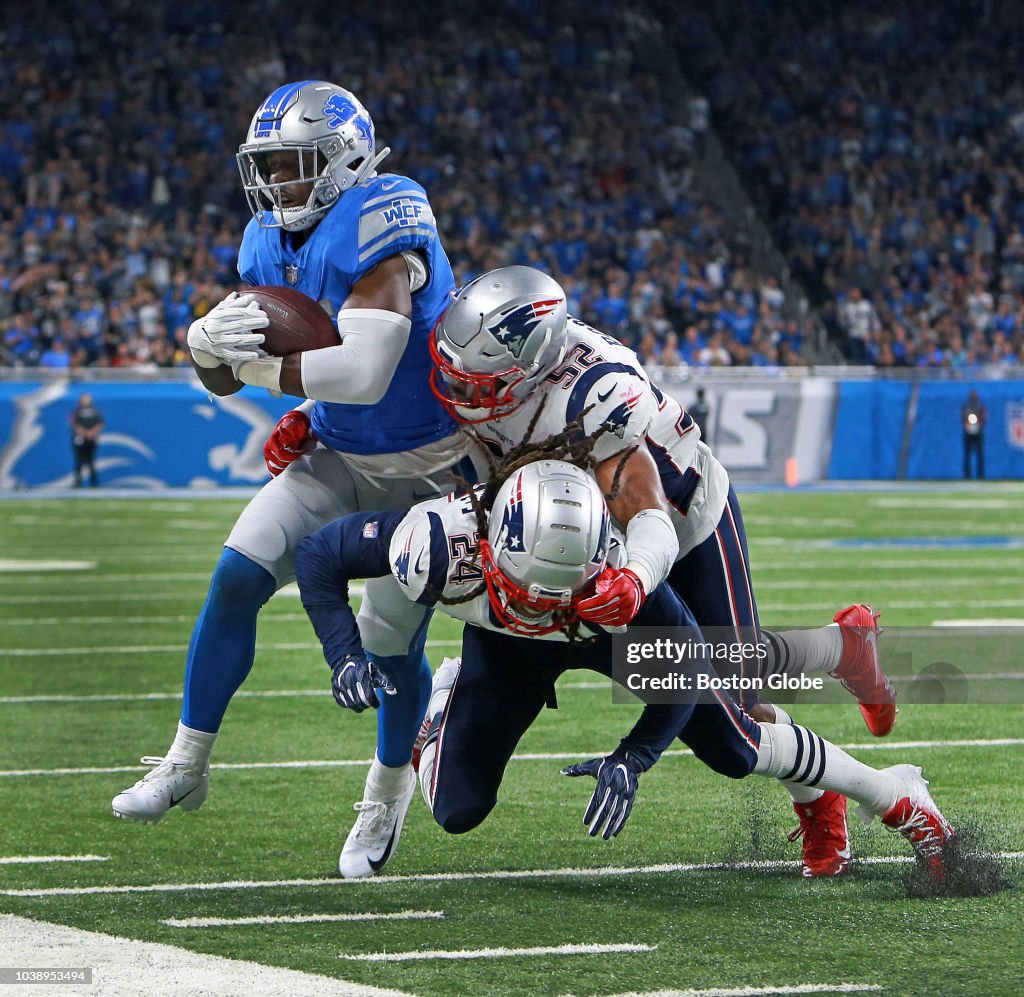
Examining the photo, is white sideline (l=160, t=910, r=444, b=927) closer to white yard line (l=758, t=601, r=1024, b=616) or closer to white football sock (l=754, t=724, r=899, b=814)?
white football sock (l=754, t=724, r=899, b=814)

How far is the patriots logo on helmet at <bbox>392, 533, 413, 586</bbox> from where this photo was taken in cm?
372

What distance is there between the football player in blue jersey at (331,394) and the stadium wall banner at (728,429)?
13.2m

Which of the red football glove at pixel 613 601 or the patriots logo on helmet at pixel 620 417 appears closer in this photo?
the red football glove at pixel 613 601

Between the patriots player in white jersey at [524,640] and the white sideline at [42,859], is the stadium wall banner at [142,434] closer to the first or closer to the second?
the white sideline at [42,859]

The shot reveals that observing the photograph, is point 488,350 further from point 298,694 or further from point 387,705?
point 298,694

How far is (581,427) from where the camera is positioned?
Result: 3.88 m

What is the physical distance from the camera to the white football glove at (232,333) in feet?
13.4

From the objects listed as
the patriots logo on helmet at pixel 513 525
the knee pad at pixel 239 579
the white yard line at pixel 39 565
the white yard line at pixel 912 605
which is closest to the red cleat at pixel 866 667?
the patriots logo on helmet at pixel 513 525

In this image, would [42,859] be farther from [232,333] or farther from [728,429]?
[728,429]

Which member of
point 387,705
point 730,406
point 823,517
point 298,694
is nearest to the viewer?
point 387,705

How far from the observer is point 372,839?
4.36m

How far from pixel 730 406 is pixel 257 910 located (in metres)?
16.2

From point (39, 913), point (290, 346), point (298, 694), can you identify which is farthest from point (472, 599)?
point (298, 694)

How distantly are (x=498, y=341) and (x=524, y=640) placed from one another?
664mm
